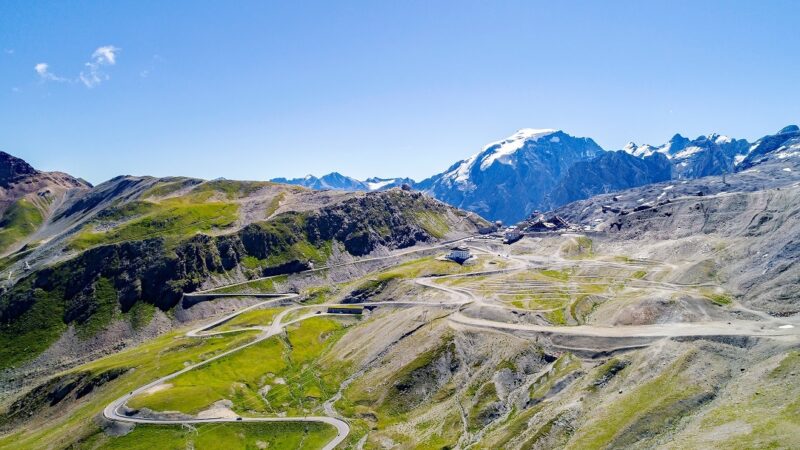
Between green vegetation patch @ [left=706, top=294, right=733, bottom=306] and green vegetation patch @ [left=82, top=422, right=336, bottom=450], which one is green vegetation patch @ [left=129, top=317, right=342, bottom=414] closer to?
green vegetation patch @ [left=82, top=422, right=336, bottom=450]

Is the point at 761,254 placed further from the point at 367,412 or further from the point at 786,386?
the point at 367,412

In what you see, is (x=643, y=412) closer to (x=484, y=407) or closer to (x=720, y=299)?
(x=484, y=407)

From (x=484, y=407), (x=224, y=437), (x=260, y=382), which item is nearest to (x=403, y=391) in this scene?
(x=484, y=407)

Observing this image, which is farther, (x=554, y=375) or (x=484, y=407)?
(x=554, y=375)

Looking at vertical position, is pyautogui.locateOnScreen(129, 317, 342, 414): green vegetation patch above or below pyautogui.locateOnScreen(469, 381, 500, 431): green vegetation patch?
above

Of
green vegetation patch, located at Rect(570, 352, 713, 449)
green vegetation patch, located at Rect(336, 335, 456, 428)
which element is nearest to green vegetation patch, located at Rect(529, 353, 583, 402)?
green vegetation patch, located at Rect(570, 352, 713, 449)

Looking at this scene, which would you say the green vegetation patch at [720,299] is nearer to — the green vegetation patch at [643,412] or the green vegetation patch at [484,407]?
the green vegetation patch at [643,412]

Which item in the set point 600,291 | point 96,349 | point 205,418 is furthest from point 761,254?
point 96,349

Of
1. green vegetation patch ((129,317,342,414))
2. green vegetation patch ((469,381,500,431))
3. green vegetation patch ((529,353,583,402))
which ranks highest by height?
green vegetation patch ((129,317,342,414))

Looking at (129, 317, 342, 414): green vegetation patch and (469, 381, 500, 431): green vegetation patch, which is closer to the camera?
(469, 381, 500, 431): green vegetation patch

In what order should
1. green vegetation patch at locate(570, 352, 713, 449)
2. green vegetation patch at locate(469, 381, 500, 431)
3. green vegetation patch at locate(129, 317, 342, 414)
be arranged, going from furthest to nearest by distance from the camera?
green vegetation patch at locate(129, 317, 342, 414)
green vegetation patch at locate(469, 381, 500, 431)
green vegetation patch at locate(570, 352, 713, 449)

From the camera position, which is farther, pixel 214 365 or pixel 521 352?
pixel 214 365
